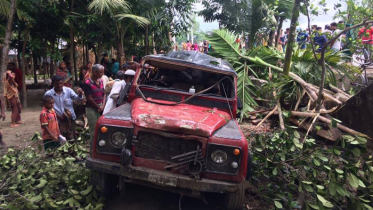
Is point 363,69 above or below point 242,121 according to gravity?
above

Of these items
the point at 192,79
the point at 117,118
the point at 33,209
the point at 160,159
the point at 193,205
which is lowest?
the point at 193,205

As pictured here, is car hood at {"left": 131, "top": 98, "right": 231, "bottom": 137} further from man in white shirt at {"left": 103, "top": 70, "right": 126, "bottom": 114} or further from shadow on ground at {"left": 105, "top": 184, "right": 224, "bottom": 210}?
shadow on ground at {"left": 105, "top": 184, "right": 224, "bottom": 210}

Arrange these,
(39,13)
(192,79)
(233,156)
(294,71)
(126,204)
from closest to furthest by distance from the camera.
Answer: (233,156), (126,204), (192,79), (294,71), (39,13)

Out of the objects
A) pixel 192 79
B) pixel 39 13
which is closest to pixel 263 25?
pixel 192 79

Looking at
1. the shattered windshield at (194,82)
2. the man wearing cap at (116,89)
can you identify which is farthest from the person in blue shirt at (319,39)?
the man wearing cap at (116,89)

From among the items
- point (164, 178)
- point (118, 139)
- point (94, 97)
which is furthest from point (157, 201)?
point (94, 97)

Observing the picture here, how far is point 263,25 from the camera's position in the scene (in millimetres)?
10352

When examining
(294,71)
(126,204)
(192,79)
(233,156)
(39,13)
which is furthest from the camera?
(39,13)

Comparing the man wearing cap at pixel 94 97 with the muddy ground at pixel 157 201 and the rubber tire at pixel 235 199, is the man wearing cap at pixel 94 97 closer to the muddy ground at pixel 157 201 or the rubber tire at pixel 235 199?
the muddy ground at pixel 157 201

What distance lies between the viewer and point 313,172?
3.83 metres

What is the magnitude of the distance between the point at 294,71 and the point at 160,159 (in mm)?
4975

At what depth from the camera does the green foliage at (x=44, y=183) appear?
331 cm

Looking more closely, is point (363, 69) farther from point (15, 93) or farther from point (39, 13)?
point (39, 13)

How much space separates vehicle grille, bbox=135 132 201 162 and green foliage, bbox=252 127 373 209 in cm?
131
